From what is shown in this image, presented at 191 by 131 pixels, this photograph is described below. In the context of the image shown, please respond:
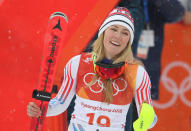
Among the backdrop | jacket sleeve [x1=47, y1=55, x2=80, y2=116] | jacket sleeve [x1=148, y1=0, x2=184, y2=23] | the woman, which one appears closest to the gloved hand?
the woman

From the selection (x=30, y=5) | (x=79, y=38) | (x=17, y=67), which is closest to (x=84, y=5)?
(x=79, y=38)

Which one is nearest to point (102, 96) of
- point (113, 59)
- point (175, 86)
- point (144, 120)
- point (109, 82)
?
point (109, 82)

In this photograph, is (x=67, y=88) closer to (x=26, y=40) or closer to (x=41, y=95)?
(x=41, y=95)

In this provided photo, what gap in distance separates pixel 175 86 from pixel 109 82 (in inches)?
137

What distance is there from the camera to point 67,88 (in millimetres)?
2871

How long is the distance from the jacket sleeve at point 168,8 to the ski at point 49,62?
2.22 m

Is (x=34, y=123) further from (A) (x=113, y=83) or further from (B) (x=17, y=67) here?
(B) (x=17, y=67)

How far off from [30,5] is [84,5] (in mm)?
689

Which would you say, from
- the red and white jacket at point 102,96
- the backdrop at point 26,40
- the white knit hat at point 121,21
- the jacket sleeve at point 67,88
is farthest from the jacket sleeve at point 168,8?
the jacket sleeve at point 67,88

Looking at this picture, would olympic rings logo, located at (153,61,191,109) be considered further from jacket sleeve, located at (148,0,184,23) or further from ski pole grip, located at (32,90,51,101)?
ski pole grip, located at (32,90,51,101)

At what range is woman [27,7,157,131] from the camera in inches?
105

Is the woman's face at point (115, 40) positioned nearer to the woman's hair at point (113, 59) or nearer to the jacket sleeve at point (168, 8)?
the woman's hair at point (113, 59)

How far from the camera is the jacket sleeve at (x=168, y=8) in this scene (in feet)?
15.0

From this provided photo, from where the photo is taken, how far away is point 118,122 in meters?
2.76
